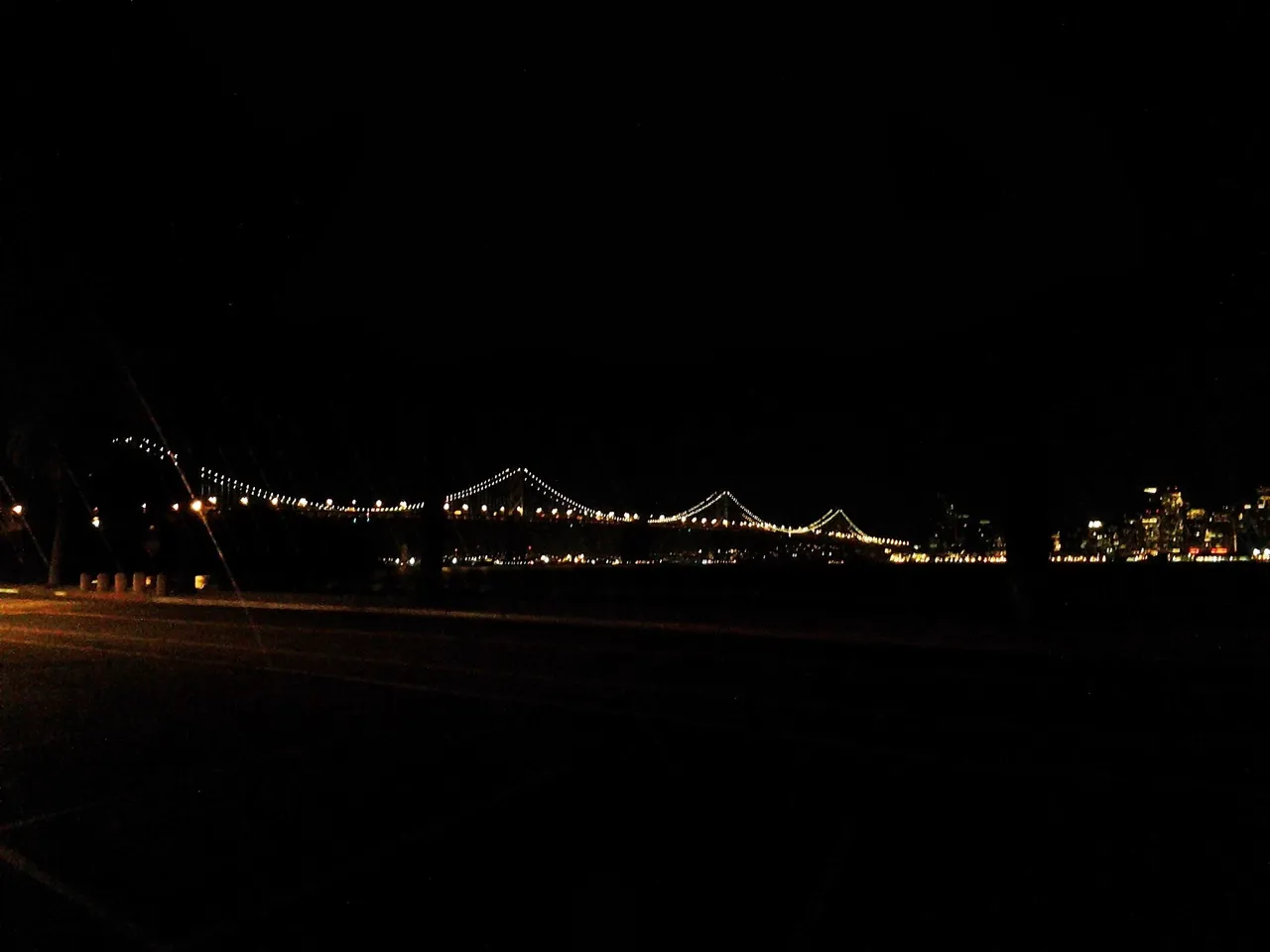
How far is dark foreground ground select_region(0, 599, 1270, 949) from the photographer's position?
6.02 meters

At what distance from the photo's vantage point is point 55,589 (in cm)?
4534

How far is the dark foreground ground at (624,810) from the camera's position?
6016 mm

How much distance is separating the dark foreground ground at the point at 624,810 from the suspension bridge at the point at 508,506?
25668 mm

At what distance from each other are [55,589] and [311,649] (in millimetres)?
30007

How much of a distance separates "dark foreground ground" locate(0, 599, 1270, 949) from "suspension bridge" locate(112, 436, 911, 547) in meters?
25.7

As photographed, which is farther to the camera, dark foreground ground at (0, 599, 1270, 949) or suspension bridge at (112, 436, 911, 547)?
suspension bridge at (112, 436, 911, 547)

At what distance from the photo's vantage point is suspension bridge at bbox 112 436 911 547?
206ft

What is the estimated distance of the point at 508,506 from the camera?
341ft

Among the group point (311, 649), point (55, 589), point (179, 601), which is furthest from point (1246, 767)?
point (55, 589)

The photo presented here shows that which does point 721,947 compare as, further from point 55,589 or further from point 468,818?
point 55,589

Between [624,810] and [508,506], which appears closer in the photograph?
[624,810]

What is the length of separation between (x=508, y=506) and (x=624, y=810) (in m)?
96.4

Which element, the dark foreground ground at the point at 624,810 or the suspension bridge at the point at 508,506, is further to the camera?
the suspension bridge at the point at 508,506

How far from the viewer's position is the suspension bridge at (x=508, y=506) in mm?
62750
